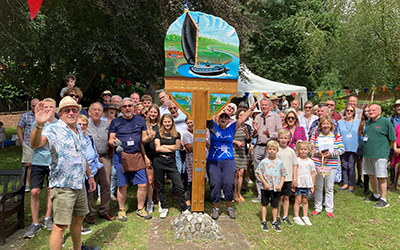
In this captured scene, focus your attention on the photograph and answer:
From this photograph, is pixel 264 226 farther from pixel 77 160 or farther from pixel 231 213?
pixel 77 160

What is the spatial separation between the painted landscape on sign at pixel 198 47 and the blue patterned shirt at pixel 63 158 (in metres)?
1.73

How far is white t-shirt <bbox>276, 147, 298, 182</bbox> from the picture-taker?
482 cm

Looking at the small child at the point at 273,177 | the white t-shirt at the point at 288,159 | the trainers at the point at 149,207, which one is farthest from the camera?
the trainers at the point at 149,207

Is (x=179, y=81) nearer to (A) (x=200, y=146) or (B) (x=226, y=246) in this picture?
(A) (x=200, y=146)

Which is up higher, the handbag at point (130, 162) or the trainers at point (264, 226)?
the handbag at point (130, 162)

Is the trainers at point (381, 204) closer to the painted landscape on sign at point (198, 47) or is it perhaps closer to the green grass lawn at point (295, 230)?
the green grass lawn at point (295, 230)

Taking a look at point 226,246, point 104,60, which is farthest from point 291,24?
point 226,246

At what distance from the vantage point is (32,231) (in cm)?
429

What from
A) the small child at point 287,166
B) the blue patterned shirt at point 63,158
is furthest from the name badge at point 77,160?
the small child at point 287,166

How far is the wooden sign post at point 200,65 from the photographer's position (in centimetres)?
444

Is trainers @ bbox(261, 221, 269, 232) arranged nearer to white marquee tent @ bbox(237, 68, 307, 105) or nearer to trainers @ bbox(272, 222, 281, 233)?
trainers @ bbox(272, 222, 281, 233)

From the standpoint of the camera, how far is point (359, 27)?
41.8 feet

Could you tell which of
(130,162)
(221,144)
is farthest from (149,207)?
(221,144)

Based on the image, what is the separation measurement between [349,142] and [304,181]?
2.25m
